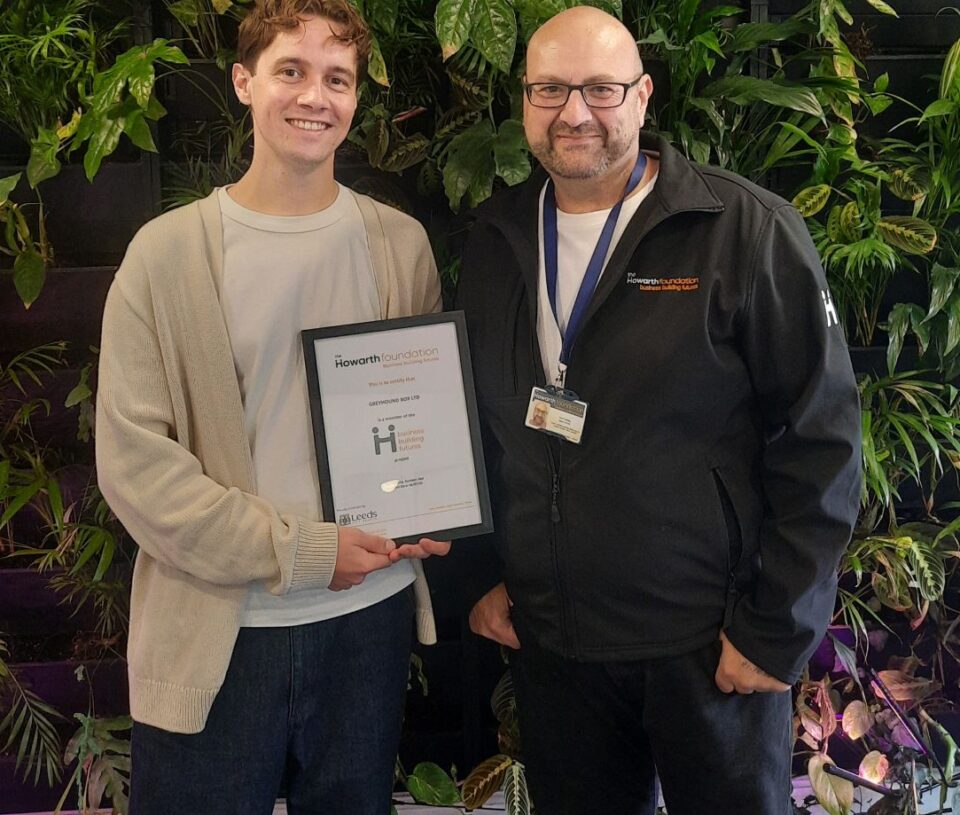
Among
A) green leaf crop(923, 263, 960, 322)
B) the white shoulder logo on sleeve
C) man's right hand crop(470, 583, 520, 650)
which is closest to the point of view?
the white shoulder logo on sleeve

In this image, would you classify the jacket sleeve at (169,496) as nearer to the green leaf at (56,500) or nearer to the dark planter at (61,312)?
the green leaf at (56,500)

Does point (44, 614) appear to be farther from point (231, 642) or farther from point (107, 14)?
point (107, 14)

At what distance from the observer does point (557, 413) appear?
155 centimetres

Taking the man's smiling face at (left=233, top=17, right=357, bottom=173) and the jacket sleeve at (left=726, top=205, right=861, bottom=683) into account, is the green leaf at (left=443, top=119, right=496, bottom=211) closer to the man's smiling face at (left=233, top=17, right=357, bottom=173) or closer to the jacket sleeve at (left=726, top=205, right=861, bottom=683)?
the man's smiling face at (left=233, top=17, right=357, bottom=173)

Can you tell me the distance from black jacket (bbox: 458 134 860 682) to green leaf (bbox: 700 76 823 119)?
0.52 m

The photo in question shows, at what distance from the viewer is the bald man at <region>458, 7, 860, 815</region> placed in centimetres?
147

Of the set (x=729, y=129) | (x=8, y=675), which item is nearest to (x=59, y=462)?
(x=8, y=675)

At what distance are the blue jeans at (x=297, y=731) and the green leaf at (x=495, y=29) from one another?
113 cm

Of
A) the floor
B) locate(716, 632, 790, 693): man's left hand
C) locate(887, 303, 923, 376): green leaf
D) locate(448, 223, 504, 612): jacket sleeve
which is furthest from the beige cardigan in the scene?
locate(887, 303, 923, 376): green leaf

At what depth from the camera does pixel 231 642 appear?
151 cm

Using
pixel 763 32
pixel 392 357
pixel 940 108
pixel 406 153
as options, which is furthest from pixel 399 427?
pixel 940 108

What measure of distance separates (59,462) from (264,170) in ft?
4.10

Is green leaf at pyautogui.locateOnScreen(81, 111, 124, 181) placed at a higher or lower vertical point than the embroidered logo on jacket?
higher

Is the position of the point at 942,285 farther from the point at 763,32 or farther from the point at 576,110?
the point at 576,110
